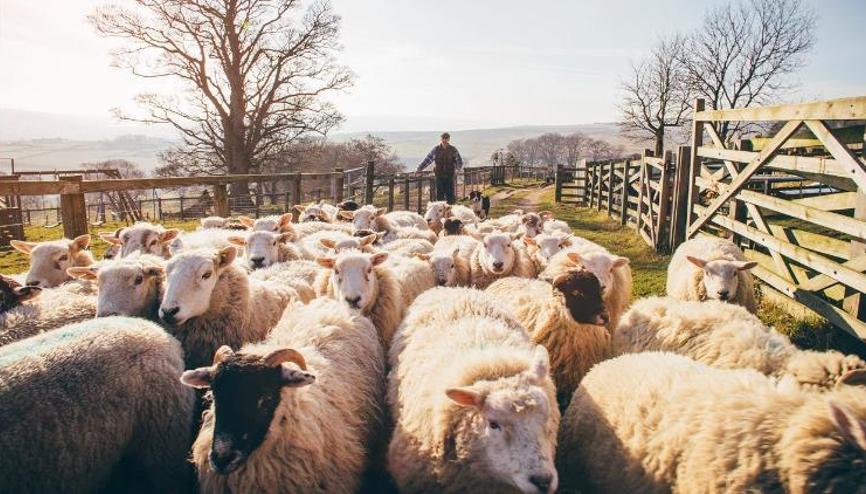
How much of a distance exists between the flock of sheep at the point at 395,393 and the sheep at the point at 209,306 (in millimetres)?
15

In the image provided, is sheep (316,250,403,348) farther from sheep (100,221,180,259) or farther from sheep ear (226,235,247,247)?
sheep (100,221,180,259)

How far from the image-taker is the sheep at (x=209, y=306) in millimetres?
3596

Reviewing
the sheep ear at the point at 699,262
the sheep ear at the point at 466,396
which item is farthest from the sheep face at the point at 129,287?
the sheep ear at the point at 699,262

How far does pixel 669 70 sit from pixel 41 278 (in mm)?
39216

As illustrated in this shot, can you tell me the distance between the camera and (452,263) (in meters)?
5.75

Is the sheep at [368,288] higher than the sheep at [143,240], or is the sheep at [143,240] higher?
the sheep at [143,240]

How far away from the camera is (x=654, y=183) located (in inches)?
448

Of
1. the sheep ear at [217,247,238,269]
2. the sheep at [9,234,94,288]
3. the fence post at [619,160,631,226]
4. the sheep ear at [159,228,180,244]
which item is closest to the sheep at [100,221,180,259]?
the sheep ear at [159,228,180,244]

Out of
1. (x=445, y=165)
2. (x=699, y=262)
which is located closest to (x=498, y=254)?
(x=699, y=262)

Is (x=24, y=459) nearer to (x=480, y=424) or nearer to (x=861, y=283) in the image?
(x=480, y=424)

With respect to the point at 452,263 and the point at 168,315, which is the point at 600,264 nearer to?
the point at 452,263

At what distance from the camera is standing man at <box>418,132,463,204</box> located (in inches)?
508

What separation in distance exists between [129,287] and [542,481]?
122 inches

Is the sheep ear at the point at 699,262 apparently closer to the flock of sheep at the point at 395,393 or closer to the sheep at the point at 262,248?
the flock of sheep at the point at 395,393
